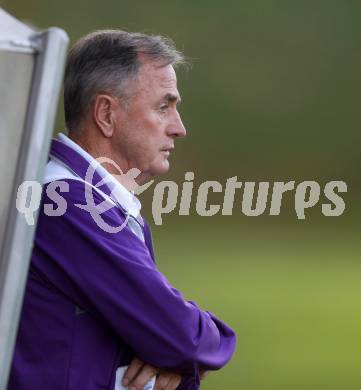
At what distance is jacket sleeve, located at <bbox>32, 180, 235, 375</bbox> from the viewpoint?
1.43 meters

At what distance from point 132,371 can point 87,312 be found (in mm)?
118

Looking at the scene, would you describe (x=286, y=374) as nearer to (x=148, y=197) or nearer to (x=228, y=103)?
(x=148, y=197)

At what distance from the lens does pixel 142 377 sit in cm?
149

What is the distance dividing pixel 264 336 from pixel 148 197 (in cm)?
114

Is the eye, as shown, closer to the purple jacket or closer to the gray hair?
the gray hair

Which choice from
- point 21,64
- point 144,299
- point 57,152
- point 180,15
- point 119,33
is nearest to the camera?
point 21,64

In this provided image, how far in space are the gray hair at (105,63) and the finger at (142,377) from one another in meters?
0.44

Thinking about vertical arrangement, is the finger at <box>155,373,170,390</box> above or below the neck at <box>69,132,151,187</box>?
below

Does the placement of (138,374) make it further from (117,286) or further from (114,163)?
(114,163)

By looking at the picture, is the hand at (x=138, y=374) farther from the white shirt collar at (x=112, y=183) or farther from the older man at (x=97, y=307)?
the white shirt collar at (x=112, y=183)

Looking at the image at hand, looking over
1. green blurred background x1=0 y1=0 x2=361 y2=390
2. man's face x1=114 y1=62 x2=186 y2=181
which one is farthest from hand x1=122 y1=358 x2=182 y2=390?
green blurred background x1=0 y1=0 x2=361 y2=390

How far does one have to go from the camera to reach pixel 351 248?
6.23 metres

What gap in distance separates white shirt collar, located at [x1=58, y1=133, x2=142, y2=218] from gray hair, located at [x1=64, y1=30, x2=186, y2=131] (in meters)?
0.09

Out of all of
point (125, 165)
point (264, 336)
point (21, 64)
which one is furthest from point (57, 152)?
point (264, 336)
